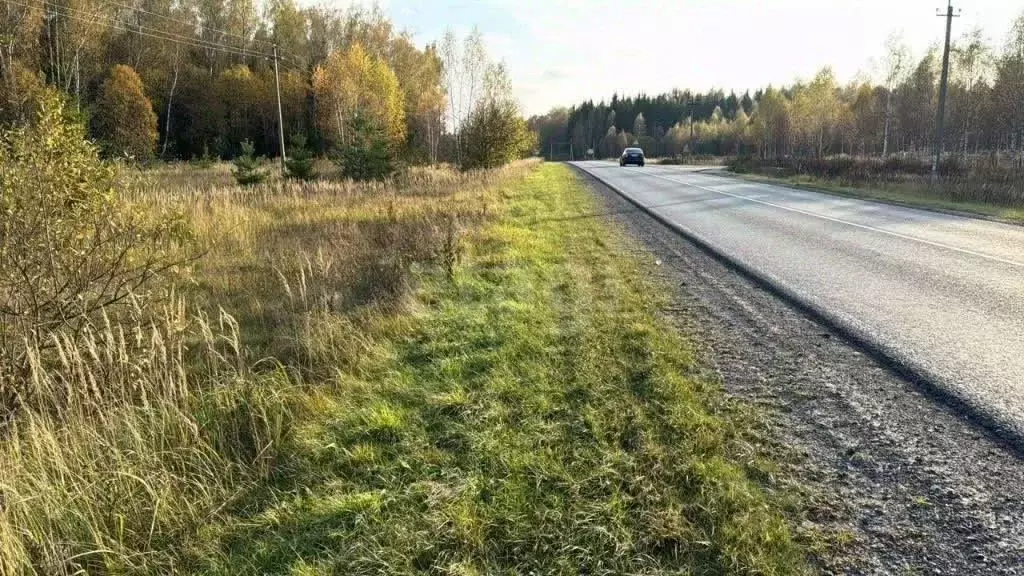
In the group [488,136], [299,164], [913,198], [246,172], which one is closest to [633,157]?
[488,136]

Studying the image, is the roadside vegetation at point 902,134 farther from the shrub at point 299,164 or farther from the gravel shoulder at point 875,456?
the shrub at point 299,164

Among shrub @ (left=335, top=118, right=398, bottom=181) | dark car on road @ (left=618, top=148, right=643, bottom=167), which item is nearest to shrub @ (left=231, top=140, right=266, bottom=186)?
shrub @ (left=335, top=118, right=398, bottom=181)

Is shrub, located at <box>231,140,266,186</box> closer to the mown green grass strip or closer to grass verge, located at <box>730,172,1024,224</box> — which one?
the mown green grass strip

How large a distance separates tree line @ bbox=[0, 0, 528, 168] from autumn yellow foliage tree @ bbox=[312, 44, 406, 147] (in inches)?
4.5

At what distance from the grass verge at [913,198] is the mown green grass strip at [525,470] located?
539 inches

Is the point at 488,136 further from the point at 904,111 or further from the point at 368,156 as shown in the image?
the point at 904,111

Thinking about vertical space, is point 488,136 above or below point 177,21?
below

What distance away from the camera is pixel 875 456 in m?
3.12

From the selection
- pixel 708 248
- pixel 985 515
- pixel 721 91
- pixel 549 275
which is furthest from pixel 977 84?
pixel 721 91

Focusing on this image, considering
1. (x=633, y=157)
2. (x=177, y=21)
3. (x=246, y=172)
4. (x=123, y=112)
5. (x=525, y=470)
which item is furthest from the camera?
(x=633, y=157)

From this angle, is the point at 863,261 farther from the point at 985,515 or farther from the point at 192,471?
the point at 192,471

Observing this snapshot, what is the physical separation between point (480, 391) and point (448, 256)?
426 cm

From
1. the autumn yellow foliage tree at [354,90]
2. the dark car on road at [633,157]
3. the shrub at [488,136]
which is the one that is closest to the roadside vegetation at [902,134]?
the dark car on road at [633,157]

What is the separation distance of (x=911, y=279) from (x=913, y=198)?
14.1 metres
